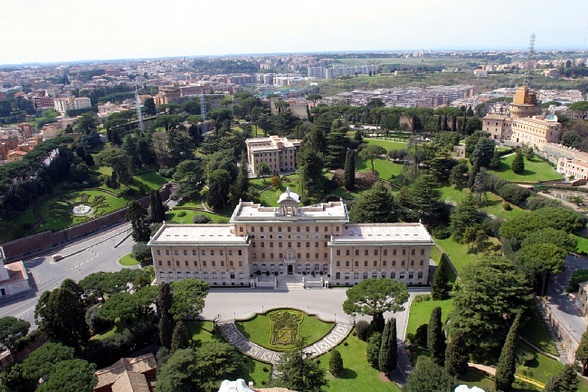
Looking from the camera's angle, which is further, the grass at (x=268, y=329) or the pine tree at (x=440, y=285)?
the pine tree at (x=440, y=285)

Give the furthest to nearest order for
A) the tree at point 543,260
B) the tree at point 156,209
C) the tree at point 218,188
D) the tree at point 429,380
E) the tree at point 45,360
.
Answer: the tree at point 218,188 → the tree at point 156,209 → the tree at point 543,260 → the tree at point 45,360 → the tree at point 429,380

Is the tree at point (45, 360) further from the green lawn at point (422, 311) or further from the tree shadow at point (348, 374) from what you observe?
the green lawn at point (422, 311)

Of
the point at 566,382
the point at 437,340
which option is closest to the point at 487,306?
the point at 437,340

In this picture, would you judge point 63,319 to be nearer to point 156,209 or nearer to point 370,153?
point 156,209

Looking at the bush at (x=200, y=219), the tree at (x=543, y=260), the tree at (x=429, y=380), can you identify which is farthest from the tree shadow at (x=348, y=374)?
the bush at (x=200, y=219)

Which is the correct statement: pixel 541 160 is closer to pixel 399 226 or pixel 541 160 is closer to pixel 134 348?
pixel 399 226

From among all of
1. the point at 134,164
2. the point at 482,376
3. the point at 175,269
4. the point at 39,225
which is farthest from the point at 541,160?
Result: the point at 39,225

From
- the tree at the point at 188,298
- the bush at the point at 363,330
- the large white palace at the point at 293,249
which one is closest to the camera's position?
the tree at the point at 188,298

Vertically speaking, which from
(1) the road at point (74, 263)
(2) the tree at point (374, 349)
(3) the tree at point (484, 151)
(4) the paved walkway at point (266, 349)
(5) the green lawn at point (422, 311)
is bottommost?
(1) the road at point (74, 263)
